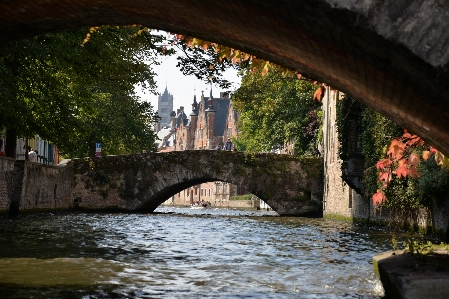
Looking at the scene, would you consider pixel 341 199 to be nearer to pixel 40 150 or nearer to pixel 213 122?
pixel 40 150

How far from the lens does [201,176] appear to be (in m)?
33.4

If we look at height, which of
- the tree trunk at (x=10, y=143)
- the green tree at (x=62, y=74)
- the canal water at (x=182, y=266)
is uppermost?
the green tree at (x=62, y=74)

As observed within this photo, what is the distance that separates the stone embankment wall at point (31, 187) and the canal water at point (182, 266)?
6.36 meters

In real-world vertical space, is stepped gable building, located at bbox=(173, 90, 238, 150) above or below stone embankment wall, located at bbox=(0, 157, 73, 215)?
above

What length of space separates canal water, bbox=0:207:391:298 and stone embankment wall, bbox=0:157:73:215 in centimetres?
636

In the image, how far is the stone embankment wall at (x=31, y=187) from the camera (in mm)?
→ 22875

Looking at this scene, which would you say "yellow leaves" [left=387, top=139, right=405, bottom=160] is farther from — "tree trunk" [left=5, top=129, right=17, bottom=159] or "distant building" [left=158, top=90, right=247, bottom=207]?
"distant building" [left=158, top=90, right=247, bottom=207]

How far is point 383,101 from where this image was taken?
532cm

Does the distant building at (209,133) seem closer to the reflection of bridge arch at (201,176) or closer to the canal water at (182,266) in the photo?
the reflection of bridge arch at (201,176)

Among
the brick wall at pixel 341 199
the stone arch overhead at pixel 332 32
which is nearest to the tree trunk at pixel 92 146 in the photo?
the brick wall at pixel 341 199

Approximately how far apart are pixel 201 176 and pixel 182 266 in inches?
914

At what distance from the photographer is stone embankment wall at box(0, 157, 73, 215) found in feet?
Answer: 75.0

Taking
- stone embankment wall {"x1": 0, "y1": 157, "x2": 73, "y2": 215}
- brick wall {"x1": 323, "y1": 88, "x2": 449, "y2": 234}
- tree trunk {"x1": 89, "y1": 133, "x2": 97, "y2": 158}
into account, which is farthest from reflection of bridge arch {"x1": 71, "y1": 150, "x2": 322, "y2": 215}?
tree trunk {"x1": 89, "y1": 133, "x2": 97, "y2": 158}

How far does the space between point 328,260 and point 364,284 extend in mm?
2918
